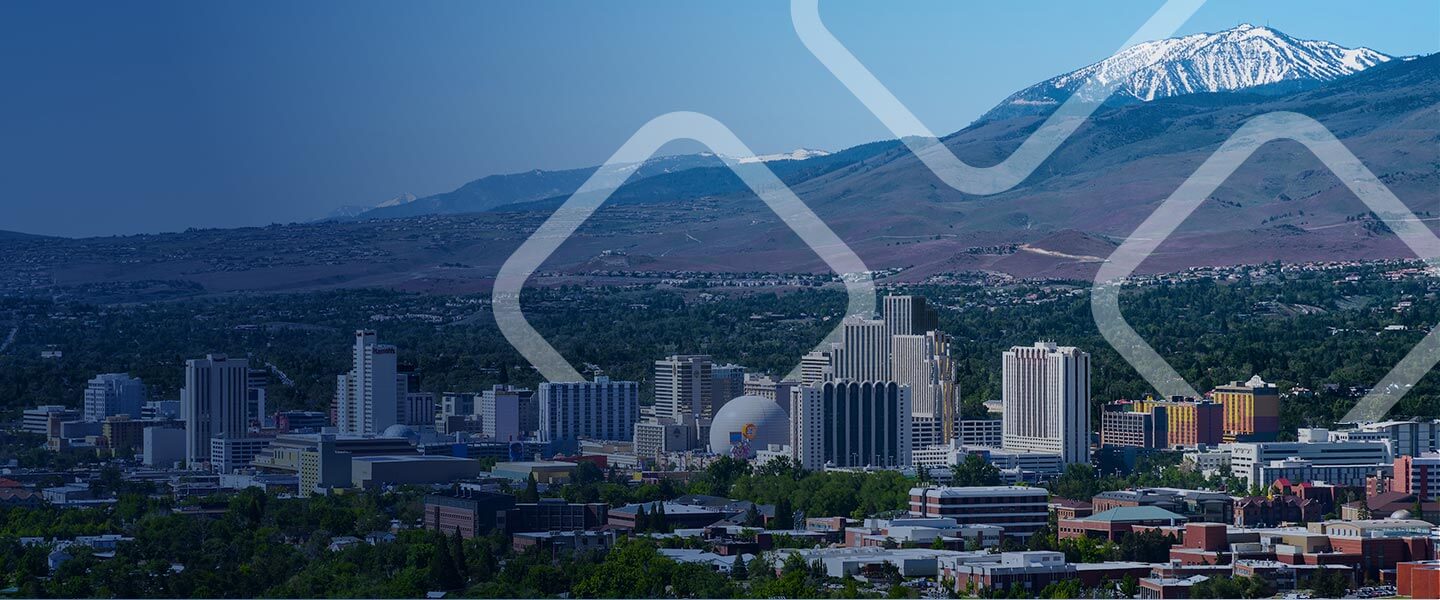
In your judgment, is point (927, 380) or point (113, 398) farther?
point (113, 398)

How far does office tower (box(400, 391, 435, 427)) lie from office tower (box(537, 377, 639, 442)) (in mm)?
954

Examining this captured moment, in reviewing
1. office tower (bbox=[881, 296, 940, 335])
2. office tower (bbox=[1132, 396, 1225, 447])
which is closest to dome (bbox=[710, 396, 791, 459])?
office tower (bbox=[881, 296, 940, 335])

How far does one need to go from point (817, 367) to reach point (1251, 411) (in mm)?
4091

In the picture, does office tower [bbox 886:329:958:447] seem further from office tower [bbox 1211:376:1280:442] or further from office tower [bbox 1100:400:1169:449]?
office tower [bbox 1211:376:1280:442]

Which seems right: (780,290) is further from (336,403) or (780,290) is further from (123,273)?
(336,403)

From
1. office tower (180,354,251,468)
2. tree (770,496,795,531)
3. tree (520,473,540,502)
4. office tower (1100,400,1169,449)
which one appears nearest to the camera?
tree (770,496,795,531)

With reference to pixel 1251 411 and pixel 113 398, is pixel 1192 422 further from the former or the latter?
pixel 113 398

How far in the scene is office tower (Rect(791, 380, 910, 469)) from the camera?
1858 cm

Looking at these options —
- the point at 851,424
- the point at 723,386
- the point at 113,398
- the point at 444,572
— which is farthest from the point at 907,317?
the point at 444,572

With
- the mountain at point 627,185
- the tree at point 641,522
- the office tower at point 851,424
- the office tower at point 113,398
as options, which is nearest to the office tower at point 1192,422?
the office tower at point 851,424

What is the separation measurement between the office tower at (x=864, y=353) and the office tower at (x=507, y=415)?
2263mm

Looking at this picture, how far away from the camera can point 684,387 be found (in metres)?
21.2

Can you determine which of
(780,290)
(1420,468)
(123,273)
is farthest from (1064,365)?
(123,273)

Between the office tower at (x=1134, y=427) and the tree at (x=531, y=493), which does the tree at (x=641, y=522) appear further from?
the office tower at (x=1134, y=427)
